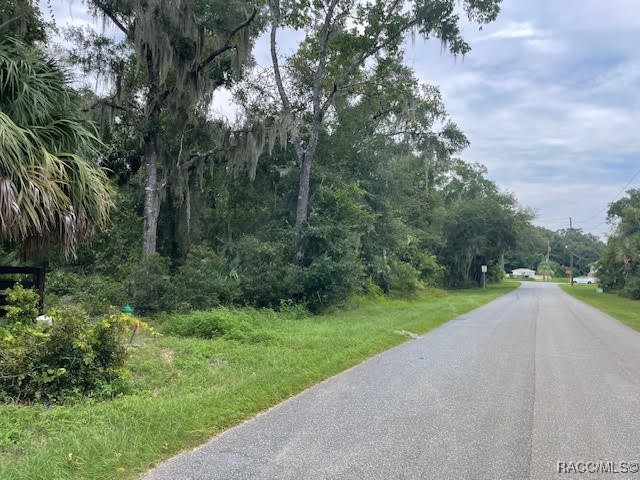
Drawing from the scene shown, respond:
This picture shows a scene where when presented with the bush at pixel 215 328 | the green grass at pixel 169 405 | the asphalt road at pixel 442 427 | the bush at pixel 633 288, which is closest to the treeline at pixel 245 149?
the bush at pixel 215 328

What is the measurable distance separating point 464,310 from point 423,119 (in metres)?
8.50

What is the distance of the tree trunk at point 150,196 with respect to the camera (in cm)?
1591

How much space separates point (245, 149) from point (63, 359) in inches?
491

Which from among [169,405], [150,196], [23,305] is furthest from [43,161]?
[150,196]

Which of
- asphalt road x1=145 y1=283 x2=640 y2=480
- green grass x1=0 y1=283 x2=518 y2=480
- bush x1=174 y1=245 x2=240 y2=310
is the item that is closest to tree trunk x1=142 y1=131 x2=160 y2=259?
bush x1=174 y1=245 x2=240 y2=310

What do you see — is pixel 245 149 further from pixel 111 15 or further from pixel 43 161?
pixel 43 161

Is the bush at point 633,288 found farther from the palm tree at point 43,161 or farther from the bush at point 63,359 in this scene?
the bush at point 63,359


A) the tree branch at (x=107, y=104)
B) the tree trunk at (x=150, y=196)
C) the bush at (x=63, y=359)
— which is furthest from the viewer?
the tree trunk at (x=150, y=196)

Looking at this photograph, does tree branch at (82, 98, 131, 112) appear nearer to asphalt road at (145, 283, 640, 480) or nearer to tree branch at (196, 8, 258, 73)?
tree branch at (196, 8, 258, 73)

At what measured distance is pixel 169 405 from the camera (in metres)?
5.00

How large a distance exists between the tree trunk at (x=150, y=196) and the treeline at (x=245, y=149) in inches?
2.4

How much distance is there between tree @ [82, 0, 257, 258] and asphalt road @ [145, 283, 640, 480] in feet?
35.7

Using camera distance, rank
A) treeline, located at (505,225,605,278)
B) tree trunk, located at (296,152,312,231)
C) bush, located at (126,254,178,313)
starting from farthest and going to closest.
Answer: treeline, located at (505,225,605,278)
tree trunk, located at (296,152,312,231)
bush, located at (126,254,178,313)

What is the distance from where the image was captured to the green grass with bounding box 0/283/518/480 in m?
3.74
